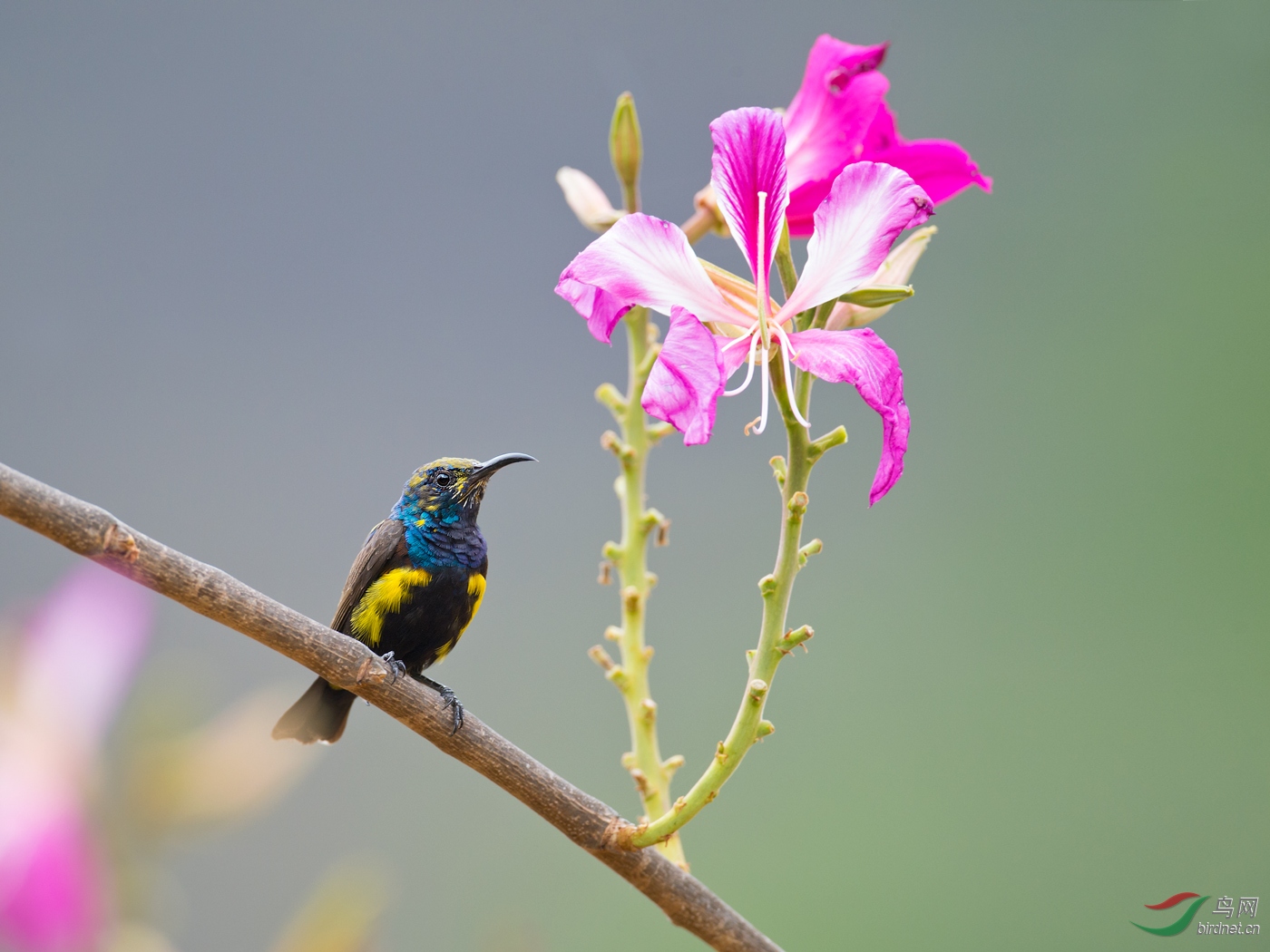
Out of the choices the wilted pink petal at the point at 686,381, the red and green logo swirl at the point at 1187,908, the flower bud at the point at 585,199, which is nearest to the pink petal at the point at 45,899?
the wilted pink petal at the point at 686,381

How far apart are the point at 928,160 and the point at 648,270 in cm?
15

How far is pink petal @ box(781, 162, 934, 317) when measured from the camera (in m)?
0.32

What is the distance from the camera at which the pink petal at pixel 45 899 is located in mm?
245

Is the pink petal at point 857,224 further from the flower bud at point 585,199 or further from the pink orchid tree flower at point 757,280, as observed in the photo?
the flower bud at point 585,199

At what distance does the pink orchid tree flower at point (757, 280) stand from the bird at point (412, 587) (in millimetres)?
287

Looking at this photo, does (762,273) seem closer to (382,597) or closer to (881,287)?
(881,287)

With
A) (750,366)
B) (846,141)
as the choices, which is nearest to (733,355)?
(750,366)

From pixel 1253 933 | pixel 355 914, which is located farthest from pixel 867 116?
pixel 1253 933

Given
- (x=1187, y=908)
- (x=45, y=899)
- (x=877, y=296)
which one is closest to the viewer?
(x=45, y=899)

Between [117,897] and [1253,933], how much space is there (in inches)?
26.5

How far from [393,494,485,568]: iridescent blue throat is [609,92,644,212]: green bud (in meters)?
0.24

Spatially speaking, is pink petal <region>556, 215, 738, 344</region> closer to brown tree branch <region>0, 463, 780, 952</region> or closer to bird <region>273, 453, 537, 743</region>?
brown tree branch <region>0, 463, 780, 952</region>

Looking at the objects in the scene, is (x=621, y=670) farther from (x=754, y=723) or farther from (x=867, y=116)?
(x=867, y=116)

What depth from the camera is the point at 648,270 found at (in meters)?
0.35
